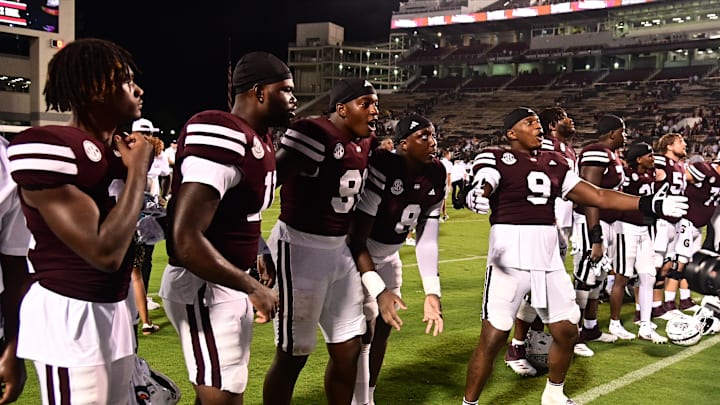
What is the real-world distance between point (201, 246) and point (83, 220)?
1.49 ft

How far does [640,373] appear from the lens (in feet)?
16.9

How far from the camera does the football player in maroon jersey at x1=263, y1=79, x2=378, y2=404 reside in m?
3.31

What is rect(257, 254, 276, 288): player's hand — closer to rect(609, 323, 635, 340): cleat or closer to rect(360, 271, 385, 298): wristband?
rect(360, 271, 385, 298): wristband

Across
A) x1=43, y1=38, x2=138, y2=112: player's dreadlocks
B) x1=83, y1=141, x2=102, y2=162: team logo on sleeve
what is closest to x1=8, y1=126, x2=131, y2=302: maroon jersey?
x1=83, y1=141, x2=102, y2=162: team logo on sleeve

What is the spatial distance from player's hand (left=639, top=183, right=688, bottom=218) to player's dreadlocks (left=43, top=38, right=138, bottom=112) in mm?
2859

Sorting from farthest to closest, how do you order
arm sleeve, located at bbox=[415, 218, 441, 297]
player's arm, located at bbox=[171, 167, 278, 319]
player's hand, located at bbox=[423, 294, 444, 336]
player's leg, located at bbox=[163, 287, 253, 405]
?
arm sleeve, located at bbox=[415, 218, 441, 297] → player's hand, located at bbox=[423, 294, 444, 336] → player's leg, located at bbox=[163, 287, 253, 405] → player's arm, located at bbox=[171, 167, 278, 319]

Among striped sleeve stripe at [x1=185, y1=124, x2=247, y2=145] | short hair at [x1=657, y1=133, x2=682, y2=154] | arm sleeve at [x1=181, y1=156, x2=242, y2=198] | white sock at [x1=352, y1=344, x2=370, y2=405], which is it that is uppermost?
short hair at [x1=657, y1=133, x2=682, y2=154]

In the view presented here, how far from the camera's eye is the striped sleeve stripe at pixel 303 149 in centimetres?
329

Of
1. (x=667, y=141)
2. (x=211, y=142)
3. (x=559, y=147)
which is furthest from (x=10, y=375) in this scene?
(x=667, y=141)

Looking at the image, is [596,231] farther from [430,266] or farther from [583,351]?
[430,266]

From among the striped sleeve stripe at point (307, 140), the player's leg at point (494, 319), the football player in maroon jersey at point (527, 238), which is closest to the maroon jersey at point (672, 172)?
the football player in maroon jersey at point (527, 238)

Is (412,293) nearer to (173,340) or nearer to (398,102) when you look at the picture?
(173,340)

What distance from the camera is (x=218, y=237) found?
2531mm

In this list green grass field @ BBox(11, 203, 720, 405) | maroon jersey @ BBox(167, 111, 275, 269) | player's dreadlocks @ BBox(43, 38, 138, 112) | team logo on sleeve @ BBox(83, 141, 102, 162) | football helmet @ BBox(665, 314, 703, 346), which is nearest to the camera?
team logo on sleeve @ BBox(83, 141, 102, 162)
